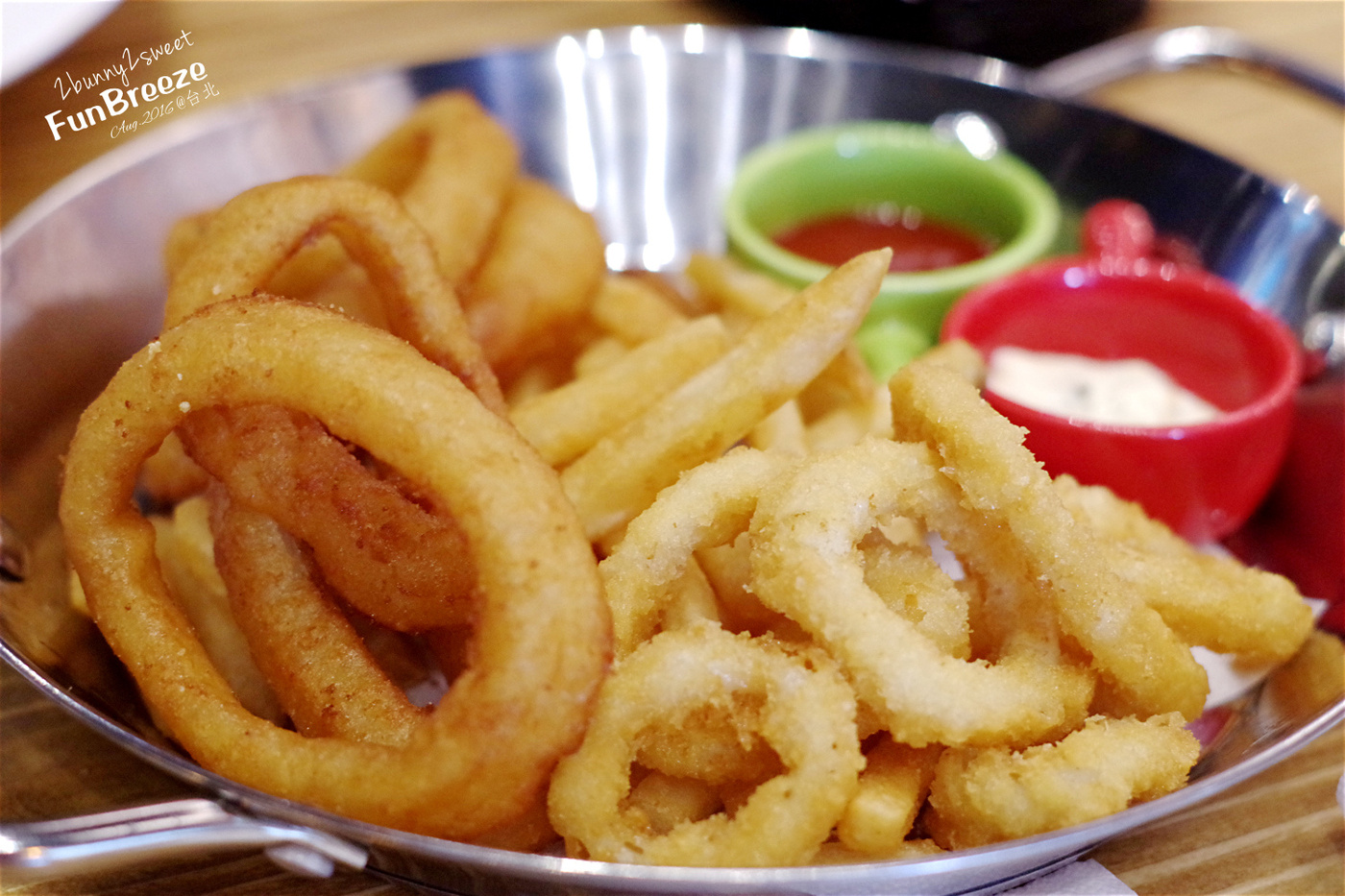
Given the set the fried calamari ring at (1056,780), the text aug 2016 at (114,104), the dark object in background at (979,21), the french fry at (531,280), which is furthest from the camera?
the dark object in background at (979,21)

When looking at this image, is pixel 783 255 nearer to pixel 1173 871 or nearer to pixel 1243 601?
pixel 1243 601

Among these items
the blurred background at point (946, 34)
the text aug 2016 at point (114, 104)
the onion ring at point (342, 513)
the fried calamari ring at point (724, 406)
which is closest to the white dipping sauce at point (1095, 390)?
the fried calamari ring at point (724, 406)

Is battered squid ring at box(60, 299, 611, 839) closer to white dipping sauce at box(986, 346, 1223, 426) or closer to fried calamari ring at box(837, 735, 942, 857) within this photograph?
fried calamari ring at box(837, 735, 942, 857)

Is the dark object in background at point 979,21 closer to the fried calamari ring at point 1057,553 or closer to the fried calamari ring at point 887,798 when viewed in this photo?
the fried calamari ring at point 1057,553

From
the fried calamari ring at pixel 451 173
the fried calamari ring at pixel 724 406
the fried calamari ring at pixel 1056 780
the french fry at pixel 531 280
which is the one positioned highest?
the fried calamari ring at pixel 451 173

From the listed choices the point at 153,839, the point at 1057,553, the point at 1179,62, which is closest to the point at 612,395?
the point at 1057,553

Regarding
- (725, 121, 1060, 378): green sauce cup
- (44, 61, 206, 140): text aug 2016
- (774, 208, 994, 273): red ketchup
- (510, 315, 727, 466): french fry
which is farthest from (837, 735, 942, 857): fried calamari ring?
(44, 61, 206, 140): text aug 2016

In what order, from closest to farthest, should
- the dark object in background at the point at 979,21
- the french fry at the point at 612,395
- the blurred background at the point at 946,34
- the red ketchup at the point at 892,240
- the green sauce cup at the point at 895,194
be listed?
the french fry at the point at 612,395, the green sauce cup at the point at 895,194, the red ketchup at the point at 892,240, the blurred background at the point at 946,34, the dark object in background at the point at 979,21
